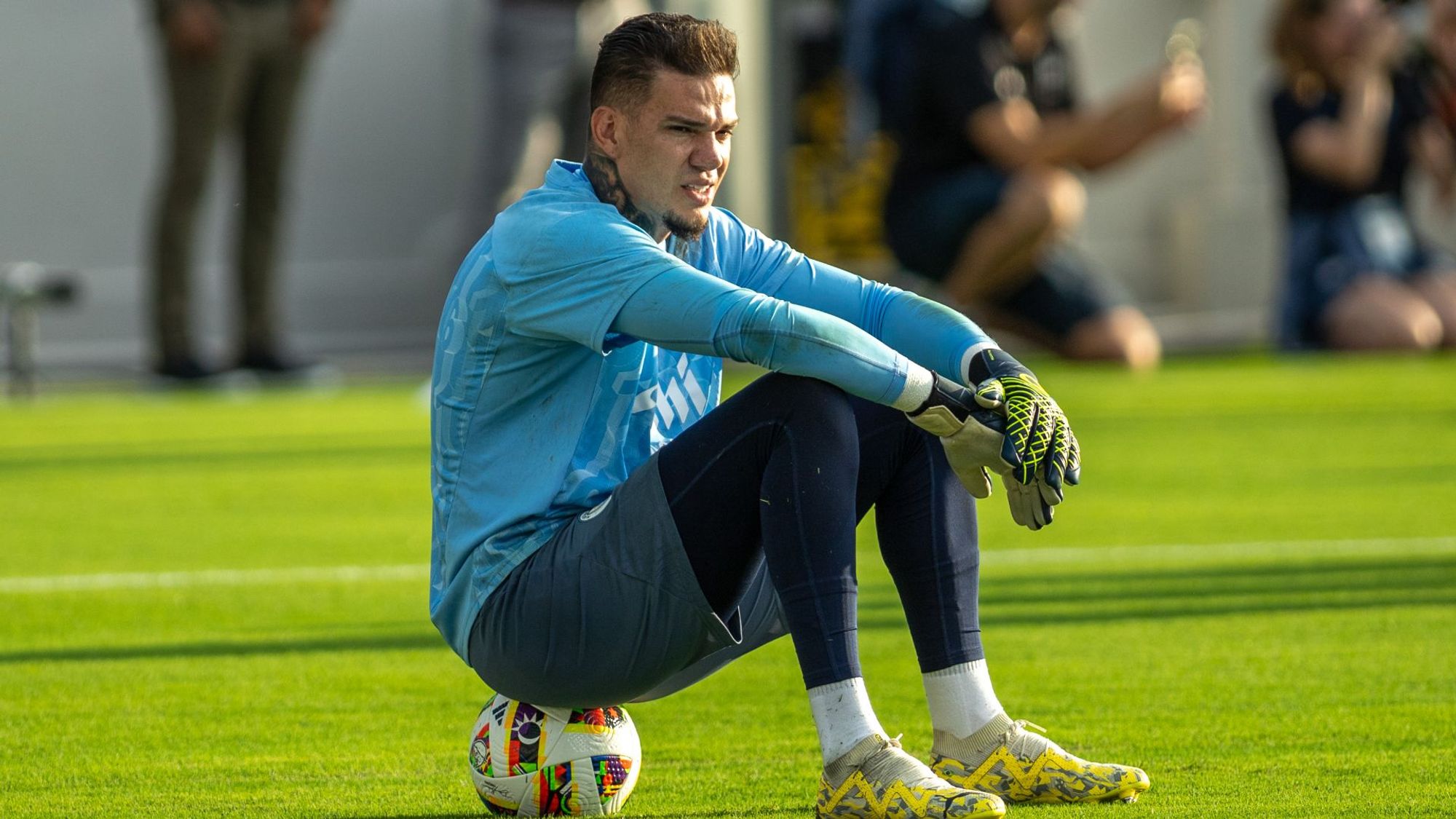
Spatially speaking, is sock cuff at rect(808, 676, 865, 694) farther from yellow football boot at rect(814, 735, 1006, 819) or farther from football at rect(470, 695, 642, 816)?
football at rect(470, 695, 642, 816)

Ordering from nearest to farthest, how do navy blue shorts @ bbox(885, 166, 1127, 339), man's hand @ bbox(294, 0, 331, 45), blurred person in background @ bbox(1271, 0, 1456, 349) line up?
man's hand @ bbox(294, 0, 331, 45) → navy blue shorts @ bbox(885, 166, 1127, 339) → blurred person in background @ bbox(1271, 0, 1456, 349)

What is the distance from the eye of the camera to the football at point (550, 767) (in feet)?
10.2

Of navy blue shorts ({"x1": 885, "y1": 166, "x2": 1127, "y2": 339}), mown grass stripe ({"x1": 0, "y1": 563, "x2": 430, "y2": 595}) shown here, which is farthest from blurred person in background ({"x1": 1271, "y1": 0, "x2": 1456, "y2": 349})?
mown grass stripe ({"x1": 0, "y1": 563, "x2": 430, "y2": 595})

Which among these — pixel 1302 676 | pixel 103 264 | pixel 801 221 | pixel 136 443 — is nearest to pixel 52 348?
pixel 103 264

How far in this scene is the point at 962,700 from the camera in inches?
121

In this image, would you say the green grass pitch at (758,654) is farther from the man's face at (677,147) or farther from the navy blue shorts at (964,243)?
the navy blue shorts at (964,243)

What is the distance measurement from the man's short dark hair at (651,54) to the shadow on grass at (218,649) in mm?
1857

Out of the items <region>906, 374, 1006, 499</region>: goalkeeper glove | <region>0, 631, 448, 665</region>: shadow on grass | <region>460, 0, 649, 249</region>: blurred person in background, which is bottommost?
<region>0, 631, 448, 665</region>: shadow on grass

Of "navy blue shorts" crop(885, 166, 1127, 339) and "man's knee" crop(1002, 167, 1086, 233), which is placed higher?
"man's knee" crop(1002, 167, 1086, 233)

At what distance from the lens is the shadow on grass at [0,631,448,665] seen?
451 centimetres

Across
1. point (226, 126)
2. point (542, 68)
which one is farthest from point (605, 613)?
point (226, 126)

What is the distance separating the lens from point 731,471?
2.98 meters

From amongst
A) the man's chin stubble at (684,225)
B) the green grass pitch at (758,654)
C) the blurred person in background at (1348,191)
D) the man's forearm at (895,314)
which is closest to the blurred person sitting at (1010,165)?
the blurred person in background at (1348,191)

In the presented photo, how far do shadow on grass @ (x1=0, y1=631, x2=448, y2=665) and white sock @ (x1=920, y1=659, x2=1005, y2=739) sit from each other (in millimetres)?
1776
